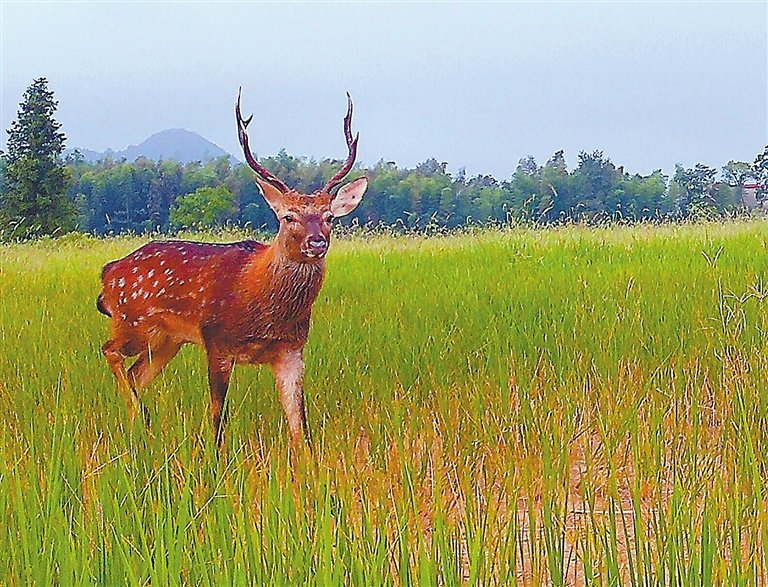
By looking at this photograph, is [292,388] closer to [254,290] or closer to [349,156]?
[254,290]

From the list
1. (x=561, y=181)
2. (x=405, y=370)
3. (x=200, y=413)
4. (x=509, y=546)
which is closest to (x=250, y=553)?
(x=509, y=546)

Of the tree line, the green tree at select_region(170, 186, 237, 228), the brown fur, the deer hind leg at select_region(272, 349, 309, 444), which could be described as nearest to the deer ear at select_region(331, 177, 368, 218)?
the brown fur

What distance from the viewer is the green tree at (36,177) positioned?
70.0 ft

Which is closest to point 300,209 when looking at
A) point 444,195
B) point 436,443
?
point 436,443

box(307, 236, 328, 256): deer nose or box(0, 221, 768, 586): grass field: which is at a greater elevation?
box(307, 236, 328, 256): deer nose

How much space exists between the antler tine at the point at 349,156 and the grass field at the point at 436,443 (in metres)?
0.69

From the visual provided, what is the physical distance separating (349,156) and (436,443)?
0.91 m

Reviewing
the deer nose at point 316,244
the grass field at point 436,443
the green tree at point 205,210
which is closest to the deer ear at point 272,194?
the deer nose at point 316,244

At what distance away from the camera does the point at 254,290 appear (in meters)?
2.94

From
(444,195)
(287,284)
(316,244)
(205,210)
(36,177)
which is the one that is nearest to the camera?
(316,244)

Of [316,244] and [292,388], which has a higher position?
[316,244]

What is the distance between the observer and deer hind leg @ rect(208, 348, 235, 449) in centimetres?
291

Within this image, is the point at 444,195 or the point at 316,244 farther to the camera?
the point at 444,195

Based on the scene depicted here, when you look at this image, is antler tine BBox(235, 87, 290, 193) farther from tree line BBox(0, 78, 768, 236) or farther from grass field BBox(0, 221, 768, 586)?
tree line BBox(0, 78, 768, 236)
